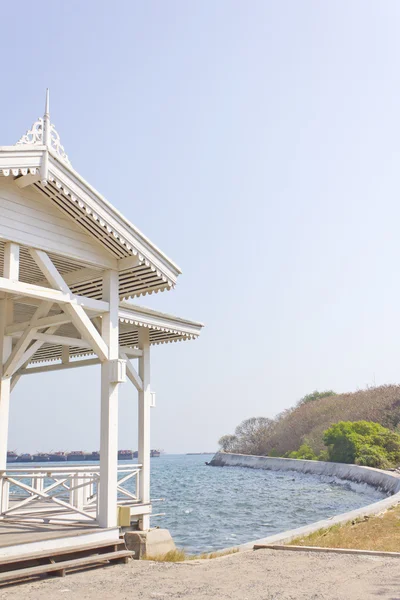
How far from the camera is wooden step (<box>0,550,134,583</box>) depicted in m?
6.64

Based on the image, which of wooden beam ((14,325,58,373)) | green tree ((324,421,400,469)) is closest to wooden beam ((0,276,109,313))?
wooden beam ((14,325,58,373))

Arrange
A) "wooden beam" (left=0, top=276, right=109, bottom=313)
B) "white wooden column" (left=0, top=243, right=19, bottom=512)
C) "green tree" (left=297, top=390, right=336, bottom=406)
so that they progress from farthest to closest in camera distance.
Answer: "green tree" (left=297, top=390, right=336, bottom=406), "white wooden column" (left=0, top=243, right=19, bottom=512), "wooden beam" (left=0, top=276, right=109, bottom=313)

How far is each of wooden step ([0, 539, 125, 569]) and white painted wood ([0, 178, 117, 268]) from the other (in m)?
3.98

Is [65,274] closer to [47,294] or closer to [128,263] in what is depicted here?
[128,263]

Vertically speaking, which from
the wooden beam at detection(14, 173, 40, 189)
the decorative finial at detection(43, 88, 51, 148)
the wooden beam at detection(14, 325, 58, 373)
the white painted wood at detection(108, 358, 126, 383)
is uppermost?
the decorative finial at detection(43, 88, 51, 148)

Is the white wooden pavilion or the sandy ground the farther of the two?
the white wooden pavilion

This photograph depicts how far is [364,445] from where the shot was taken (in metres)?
38.1

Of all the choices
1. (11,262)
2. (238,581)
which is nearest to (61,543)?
(238,581)

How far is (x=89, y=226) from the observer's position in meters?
8.83

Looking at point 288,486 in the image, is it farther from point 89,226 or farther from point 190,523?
point 89,226

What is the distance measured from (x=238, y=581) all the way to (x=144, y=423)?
231 inches

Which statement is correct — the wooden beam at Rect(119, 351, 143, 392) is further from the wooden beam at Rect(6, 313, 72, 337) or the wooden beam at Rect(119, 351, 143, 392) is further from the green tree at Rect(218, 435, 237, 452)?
the green tree at Rect(218, 435, 237, 452)

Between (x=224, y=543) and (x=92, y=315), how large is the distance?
29.2ft

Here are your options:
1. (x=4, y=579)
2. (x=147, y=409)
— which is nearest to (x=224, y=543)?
(x=147, y=409)
